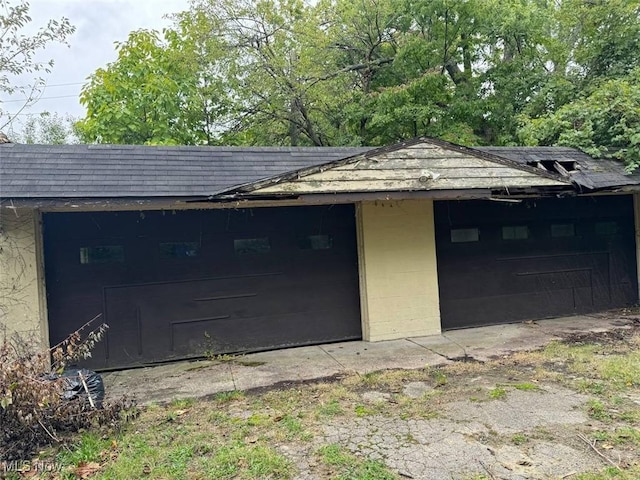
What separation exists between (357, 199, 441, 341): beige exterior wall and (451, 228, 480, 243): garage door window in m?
0.55

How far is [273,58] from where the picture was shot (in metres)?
16.1

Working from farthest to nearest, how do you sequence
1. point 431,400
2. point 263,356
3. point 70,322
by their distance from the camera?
point 263,356
point 70,322
point 431,400

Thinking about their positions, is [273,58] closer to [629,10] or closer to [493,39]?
[493,39]

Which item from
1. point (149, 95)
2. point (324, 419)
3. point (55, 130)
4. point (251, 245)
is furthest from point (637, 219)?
point (55, 130)

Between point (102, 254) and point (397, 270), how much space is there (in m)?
4.29

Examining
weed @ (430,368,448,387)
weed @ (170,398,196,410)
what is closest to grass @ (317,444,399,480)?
weed @ (170,398,196,410)

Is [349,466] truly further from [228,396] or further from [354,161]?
[354,161]

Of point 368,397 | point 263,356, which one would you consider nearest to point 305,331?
point 263,356

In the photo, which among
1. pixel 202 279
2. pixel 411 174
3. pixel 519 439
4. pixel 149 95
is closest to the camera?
pixel 519 439

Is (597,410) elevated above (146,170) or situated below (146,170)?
below

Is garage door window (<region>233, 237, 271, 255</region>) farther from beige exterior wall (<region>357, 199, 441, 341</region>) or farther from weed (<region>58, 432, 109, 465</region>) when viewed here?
weed (<region>58, 432, 109, 465</region>)

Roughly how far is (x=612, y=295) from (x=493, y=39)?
11263 mm

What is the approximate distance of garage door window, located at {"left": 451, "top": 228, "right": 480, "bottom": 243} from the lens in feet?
24.9

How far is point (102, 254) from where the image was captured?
6035mm
